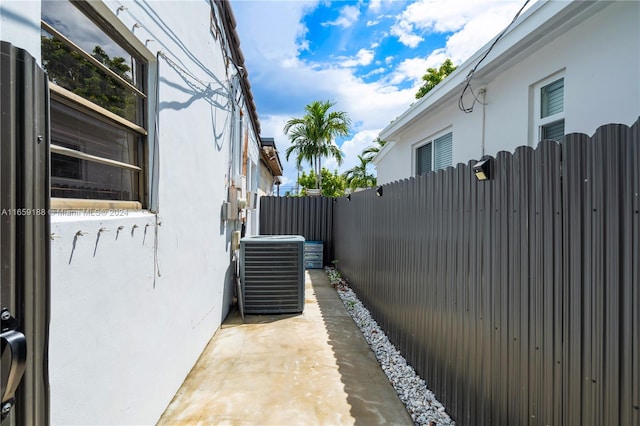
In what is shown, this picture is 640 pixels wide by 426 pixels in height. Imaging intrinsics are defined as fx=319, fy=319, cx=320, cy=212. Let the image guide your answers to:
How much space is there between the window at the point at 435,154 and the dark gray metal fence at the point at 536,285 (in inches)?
126

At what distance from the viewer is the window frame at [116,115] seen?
1.68 meters

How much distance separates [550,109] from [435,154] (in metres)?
2.78

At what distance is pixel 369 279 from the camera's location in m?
5.53

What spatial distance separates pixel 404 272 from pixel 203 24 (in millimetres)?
3753

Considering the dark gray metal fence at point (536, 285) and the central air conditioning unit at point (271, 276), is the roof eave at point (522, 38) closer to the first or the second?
the dark gray metal fence at point (536, 285)

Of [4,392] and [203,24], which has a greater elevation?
[203,24]

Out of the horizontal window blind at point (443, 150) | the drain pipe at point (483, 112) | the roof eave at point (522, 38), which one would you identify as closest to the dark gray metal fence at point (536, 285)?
the roof eave at point (522, 38)

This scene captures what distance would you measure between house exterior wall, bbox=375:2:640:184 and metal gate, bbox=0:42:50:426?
4136 mm

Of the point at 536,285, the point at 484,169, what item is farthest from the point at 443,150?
the point at 536,285

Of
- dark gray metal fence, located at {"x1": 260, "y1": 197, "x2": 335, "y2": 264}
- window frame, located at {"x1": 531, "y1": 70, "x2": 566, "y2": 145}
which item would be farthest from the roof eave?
dark gray metal fence, located at {"x1": 260, "y1": 197, "x2": 335, "y2": 264}

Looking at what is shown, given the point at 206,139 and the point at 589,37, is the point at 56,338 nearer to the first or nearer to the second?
the point at 206,139

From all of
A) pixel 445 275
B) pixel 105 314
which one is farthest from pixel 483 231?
pixel 105 314

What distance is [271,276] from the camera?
17.6 ft

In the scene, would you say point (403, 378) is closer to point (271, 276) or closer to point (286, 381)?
point (286, 381)
